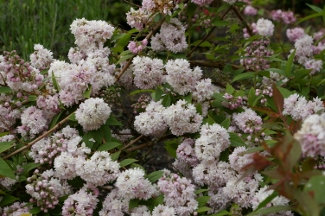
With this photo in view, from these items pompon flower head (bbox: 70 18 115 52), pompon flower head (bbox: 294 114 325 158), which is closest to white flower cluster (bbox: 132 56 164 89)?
pompon flower head (bbox: 70 18 115 52)

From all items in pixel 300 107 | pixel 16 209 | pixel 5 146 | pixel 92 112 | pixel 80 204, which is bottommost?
pixel 16 209

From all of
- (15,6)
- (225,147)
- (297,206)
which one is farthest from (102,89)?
(15,6)

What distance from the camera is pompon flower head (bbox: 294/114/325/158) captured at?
158cm

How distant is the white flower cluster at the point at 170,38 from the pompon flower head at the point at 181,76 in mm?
231

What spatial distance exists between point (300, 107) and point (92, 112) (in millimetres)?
927

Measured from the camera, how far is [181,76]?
101 inches

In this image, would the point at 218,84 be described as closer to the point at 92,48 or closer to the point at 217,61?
the point at 217,61

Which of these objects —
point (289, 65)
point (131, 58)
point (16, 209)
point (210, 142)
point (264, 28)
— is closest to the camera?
point (210, 142)

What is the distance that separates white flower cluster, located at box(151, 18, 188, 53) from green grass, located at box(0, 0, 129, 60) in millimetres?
1260

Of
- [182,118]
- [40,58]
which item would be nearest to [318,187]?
[182,118]

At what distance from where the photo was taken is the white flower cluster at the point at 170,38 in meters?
2.78

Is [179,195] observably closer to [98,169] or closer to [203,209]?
[203,209]

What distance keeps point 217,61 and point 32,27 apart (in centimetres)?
147

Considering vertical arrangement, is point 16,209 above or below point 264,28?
below
